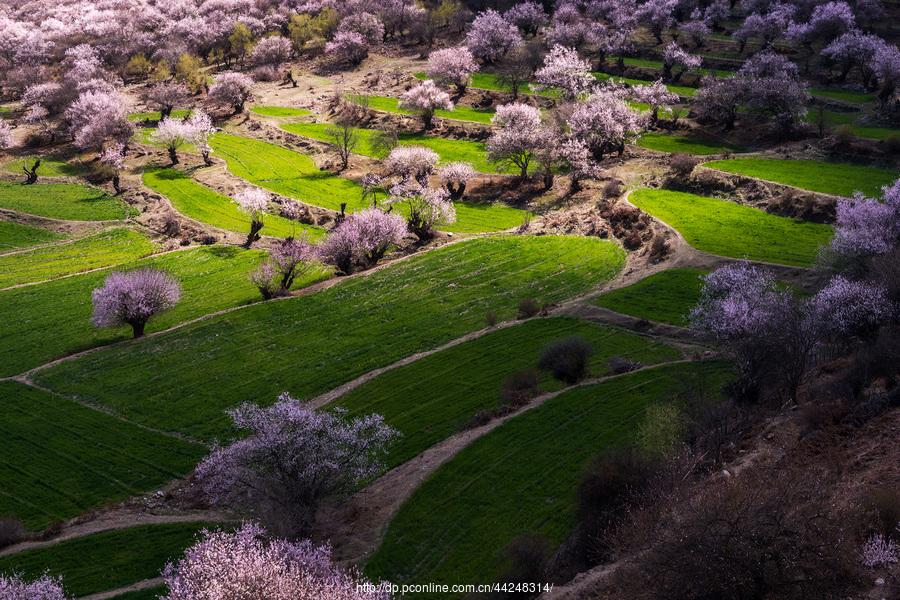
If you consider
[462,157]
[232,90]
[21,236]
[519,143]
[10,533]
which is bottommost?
[10,533]

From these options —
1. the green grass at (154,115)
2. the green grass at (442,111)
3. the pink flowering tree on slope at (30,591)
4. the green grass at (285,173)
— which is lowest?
the pink flowering tree on slope at (30,591)

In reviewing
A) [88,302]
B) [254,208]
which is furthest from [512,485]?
[254,208]

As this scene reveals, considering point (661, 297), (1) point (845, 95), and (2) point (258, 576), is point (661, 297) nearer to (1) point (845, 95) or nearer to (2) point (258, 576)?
(2) point (258, 576)

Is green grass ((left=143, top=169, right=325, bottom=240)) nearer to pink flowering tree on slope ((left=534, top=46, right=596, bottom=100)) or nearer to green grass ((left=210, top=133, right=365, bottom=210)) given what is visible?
green grass ((left=210, top=133, right=365, bottom=210))

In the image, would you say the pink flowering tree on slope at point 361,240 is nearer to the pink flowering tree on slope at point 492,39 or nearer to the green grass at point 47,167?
the green grass at point 47,167

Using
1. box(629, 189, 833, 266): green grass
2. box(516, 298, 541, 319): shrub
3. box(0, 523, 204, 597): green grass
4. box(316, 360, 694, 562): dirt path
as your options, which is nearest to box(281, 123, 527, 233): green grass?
box(629, 189, 833, 266): green grass

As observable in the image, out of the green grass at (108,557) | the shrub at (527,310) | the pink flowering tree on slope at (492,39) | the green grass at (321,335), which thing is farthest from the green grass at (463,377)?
Answer: the pink flowering tree on slope at (492,39)
